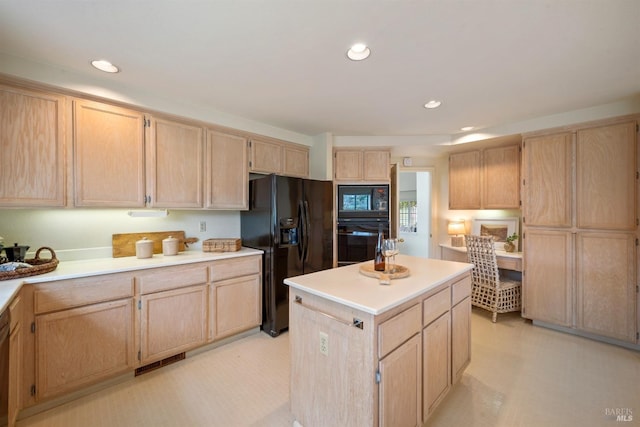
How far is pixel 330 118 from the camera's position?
3047 mm

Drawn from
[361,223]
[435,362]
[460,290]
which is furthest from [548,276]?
[435,362]

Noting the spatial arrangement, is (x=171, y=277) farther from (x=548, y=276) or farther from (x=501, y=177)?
(x=501, y=177)

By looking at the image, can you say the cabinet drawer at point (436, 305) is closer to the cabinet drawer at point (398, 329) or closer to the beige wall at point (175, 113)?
the cabinet drawer at point (398, 329)

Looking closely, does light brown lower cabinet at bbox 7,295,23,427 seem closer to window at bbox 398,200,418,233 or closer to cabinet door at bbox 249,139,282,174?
cabinet door at bbox 249,139,282,174

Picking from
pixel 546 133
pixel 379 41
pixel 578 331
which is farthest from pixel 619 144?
pixel 379 41

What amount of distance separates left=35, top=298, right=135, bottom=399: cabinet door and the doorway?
3.59 meters

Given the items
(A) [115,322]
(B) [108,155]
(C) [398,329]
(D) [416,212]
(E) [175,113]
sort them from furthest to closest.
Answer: (D) [416,212] < (E) [175,113] < (B) [108,155] < (A) [115,322] < (C) [398,329]

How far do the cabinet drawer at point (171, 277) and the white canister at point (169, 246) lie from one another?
Result: 1.10 feet

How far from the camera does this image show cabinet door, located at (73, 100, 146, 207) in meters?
2.10

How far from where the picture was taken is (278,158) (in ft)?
11.2

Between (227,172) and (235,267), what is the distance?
104 cm

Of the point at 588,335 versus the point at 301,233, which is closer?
the point at 588,335

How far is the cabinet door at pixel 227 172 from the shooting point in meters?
2.82

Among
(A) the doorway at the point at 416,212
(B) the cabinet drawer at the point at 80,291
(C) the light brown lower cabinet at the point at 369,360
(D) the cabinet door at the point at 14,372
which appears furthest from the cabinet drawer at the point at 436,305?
(A) the doorway at the point at 416,212
